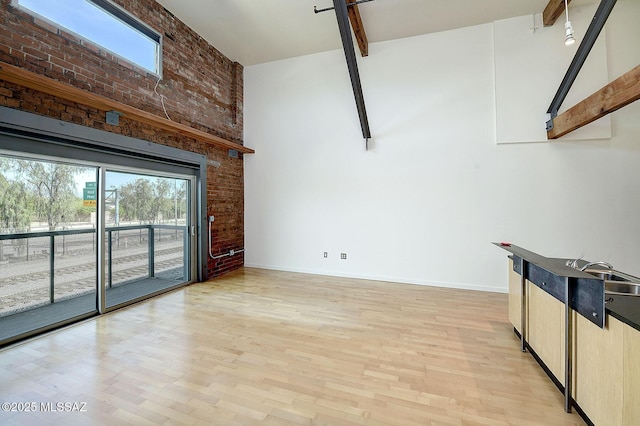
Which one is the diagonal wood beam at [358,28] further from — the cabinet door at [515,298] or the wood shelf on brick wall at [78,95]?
the cabinet door at [515,298]

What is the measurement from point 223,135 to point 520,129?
212 inches

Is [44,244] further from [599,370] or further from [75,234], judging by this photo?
[599,370]

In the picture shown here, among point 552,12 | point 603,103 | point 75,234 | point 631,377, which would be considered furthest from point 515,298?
point 75,234

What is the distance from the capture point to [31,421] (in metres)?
1.71

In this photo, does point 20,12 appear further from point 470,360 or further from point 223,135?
point 470,360

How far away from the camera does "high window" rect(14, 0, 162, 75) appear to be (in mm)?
2884

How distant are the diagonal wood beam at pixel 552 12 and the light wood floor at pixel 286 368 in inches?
174

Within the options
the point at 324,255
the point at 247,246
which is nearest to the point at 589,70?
the point at 324,255

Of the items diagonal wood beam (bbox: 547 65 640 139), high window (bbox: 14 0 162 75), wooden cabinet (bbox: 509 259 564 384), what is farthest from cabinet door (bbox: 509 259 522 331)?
high window (bbox: 14 0 162 75)

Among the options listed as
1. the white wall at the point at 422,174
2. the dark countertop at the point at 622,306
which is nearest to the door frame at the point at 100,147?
the white wall at the point at 422,174

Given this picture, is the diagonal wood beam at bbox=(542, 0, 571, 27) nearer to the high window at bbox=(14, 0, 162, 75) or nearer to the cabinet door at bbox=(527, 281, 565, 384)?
the cabinet door at bbox=(527, 281, 565, 384)

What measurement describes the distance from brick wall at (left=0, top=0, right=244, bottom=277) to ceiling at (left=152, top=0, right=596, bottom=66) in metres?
0.47

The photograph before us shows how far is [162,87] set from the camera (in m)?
4.09

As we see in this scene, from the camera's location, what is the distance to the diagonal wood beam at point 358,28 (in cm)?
400
